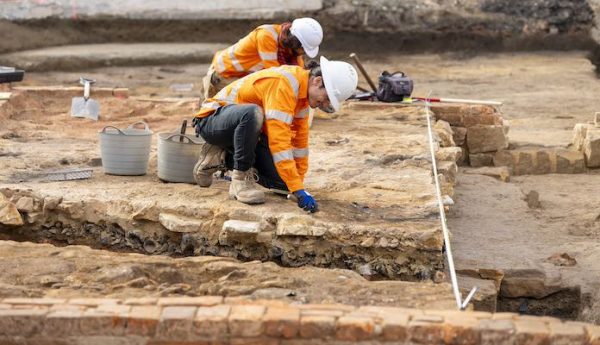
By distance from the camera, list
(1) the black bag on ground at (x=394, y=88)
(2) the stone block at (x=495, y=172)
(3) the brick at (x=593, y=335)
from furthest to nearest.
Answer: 1. (1) the black bag on ground at (x=394, y=88)
2. (2) the stone block at (x=495, y=172)
3. (3) the brick at (x=593, y=335)

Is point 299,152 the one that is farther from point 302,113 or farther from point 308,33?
point 308,33

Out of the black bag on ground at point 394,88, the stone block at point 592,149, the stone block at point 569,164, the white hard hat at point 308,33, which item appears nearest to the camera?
the white hard hat at point 308,33

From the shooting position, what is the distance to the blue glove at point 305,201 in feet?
21.7

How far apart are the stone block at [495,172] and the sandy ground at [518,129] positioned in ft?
0.45

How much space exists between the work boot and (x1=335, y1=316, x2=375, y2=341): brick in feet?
9.55

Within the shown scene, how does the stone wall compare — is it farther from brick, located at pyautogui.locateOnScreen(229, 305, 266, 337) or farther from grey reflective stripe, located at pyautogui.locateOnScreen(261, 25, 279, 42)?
grey reflective stripe, located at pyautogui.locateOnScreen(261, 25, 279, 42)

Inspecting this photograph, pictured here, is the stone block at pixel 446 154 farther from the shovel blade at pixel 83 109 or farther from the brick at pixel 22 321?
the brick at pixel 22 321

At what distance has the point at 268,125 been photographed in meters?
6.64

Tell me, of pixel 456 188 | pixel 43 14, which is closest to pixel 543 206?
pixel 456 188

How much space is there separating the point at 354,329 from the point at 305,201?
7.03ft

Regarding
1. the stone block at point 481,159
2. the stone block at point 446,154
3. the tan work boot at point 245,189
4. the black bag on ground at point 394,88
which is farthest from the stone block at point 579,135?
the tan work boot at point 245,189

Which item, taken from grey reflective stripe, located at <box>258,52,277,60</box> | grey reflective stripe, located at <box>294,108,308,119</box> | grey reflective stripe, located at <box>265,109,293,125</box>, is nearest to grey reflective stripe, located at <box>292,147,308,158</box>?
grey reflective stripe, located at <box>294,108,308,119</box>

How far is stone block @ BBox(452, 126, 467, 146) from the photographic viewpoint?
432 inches

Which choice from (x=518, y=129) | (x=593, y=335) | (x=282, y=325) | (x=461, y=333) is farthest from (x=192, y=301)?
(x=518, y=129)
